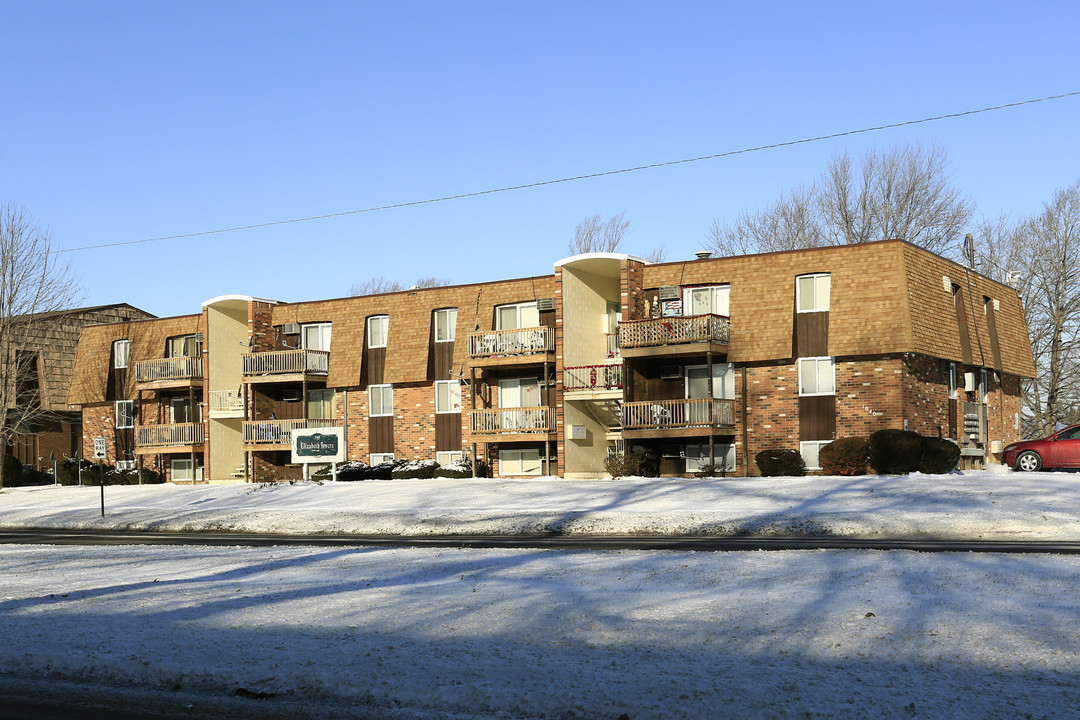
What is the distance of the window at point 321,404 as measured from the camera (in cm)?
4741

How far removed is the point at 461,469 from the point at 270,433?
938 centimetres

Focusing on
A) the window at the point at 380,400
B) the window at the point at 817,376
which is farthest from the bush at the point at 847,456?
the window at the point at 380,400

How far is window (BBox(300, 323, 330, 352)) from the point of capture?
156ft

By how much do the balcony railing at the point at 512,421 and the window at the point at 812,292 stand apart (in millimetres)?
9802

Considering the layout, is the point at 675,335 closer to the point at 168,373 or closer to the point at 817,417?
the point at 817,417

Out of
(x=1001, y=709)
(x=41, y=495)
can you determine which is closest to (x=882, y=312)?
(x=1001, y=709)

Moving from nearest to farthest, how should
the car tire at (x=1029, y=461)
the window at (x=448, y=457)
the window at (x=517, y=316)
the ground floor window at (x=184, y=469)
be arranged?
the car tire at (x=1029, y=461) → the window at (x=517, y=316) → the window at (x=448, y=457) → the ground floor window at (x=184, y=469)

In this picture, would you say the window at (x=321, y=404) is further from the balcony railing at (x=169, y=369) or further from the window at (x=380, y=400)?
the balcony railing at (x=169, y=369)

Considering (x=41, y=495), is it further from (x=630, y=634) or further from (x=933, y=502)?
(x=630, y=634)

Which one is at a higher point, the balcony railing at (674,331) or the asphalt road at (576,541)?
the balcony railing at (674,331)

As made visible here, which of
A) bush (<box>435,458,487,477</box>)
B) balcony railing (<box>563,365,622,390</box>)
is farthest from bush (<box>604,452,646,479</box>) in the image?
bush (<box>435,458,487,477</box>)

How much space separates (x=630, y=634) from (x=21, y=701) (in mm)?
5067

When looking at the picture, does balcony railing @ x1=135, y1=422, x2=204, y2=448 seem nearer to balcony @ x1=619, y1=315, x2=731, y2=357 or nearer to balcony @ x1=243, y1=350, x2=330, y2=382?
balcony @ x1=243, y1=350, x2=330, y2=382

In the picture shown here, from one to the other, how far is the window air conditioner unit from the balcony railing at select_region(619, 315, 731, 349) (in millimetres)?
1319
